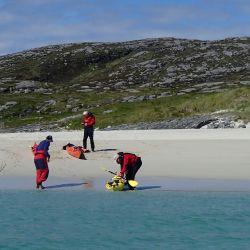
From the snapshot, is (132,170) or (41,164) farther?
(41,164)

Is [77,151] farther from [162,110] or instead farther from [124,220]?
Result: [162,110]

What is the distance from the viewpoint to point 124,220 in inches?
614

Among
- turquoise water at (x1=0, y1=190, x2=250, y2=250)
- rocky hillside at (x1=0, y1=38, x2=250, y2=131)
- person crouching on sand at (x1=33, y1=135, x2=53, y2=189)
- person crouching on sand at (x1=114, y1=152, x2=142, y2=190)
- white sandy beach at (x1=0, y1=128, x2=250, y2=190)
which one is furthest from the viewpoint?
rocky hillside at (x1=0, y1=38, x2=250, y2=131)

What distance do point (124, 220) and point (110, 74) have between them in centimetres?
8920

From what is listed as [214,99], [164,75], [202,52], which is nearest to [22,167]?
[214,99]

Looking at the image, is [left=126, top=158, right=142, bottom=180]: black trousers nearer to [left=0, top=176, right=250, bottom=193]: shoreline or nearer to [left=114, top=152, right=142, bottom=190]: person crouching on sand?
[left=114, top=152, right=142, bottom=190]: person crouching on sand

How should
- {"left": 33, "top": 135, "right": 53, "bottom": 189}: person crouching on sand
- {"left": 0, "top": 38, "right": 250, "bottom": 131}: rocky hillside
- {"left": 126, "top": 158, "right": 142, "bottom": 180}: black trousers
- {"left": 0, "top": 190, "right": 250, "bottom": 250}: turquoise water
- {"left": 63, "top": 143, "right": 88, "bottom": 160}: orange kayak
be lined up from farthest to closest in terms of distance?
{"left": 0, "top": 38, "right": 250, "bottom": 131}: rocky hillside → {"left": 63, "top": 143, "right": 88, "bottom": 160}: orange kayak → {"left": 33, "top": 135, "right": 53, "bottom": 189}: person crouching on sand → {"left": 126, "top": 158, "right": 142, "bottom": 180}: black trousers → {"left": 0, "top": 190, "right": 250, "bottom": 250}: turquoise water

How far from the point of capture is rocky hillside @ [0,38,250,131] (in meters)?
67.8

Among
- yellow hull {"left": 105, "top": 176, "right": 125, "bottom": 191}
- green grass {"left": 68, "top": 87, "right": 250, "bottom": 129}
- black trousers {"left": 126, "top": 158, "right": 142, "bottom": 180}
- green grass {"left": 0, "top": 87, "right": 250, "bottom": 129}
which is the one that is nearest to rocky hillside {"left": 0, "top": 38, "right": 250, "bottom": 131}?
green grass {"left": 0, "top": 87, "right": 250, "bottom": 129}

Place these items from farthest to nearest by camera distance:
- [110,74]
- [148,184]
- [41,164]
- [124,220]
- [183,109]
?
[110,74] < [183,109] < [148,184] < [41,164] < [124,220]

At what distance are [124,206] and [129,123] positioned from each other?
26700 mm

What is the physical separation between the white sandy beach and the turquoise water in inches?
140

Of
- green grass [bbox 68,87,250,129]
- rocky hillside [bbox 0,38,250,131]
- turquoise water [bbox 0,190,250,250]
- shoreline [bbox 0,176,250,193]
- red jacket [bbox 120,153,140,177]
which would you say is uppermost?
rocky hillside [bbox 0,38,250,131]

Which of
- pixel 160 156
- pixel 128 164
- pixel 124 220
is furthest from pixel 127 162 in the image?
pixel 160 156
